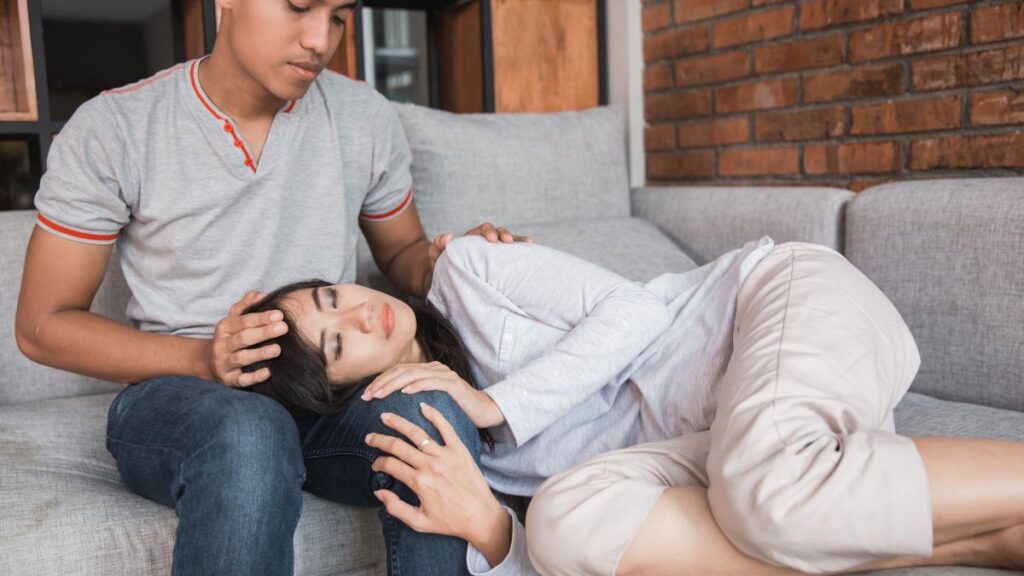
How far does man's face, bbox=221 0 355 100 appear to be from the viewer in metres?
1.31

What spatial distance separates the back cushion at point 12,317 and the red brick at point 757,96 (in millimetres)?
1463

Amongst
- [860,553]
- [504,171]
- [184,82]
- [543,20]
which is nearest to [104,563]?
[184,82]

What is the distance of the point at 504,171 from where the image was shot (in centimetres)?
193

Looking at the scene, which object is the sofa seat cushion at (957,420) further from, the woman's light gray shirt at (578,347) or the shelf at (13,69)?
the shelf at (13,69)

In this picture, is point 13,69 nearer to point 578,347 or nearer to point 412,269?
point 412,269

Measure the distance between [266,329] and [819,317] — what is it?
684 mm

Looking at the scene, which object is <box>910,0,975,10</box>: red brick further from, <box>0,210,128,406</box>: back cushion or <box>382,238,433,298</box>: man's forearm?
<box>0,210,128,406</box>: back cushion

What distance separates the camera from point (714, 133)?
7.48ft

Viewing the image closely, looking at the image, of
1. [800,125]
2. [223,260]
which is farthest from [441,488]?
[800,125]

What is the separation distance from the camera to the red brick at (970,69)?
163cm

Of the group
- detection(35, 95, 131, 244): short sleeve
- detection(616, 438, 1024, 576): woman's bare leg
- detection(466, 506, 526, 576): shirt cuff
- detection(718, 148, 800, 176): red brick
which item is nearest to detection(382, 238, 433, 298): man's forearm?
detection(35, 95, 131, 244): short sleeve

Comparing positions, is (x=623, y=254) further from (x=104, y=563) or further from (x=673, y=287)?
(x=104, y=563)

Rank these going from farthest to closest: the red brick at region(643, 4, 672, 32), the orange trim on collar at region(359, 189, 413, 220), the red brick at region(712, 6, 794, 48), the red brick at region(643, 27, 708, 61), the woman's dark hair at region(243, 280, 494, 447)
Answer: the red brick at region(643, 4, 672, 32) < the red brick at region(643, 27, 708, 61) < the red brick at region(712, 6, 794, 48) < the orange trim on collar at region(359, 189, 413, 220) < the woman's dark hair at region(243, 280, 494, 447)

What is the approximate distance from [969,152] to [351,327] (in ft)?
4.15
